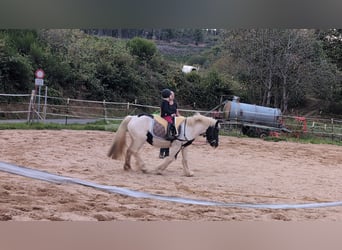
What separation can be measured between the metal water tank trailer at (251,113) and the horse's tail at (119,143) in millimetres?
894

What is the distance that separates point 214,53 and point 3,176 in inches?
77.9

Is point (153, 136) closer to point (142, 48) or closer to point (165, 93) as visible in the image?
point (165, 93)

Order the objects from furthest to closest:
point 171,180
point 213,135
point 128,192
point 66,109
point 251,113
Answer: point 251,113, point 66,109, point 213,135, point 171,180, point 128,192

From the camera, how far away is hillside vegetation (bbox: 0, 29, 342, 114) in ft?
12.5

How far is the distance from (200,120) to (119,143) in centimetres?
71

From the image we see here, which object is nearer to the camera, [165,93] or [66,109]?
[165,93]

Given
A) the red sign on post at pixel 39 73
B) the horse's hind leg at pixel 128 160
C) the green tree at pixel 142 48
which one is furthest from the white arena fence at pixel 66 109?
the green tree at pixel 142 48

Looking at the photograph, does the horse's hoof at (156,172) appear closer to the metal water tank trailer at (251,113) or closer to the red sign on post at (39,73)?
the metal water tank trailer at (251,113)

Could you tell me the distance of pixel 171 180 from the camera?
369cm

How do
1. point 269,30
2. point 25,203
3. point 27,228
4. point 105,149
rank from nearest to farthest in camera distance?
1. point 27,228
2. point 25,203
3. point 269,30
4. point 105,149

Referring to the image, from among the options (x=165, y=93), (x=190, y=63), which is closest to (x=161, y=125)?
(x=165, y=93)
